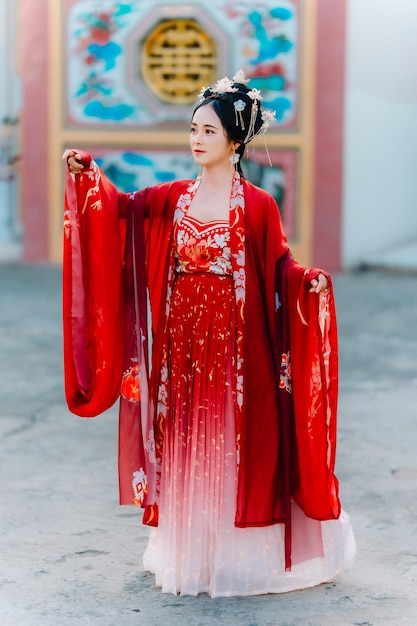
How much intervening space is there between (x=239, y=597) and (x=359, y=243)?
7.48 m

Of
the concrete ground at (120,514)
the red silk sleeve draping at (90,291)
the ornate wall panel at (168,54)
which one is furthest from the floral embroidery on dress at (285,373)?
the ornate wall panel at (168,54)

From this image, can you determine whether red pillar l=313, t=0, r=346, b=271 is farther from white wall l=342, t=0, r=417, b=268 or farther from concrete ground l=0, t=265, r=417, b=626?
A: concrete ground l=0, t=265, r=417, b=626

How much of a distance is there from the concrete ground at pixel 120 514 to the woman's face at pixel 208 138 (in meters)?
1.21

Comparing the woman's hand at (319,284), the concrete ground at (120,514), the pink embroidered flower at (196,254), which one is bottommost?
the concrete ground at (120,514)

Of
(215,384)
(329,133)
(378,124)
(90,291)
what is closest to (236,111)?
(90,291)

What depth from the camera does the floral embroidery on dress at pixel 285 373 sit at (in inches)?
121

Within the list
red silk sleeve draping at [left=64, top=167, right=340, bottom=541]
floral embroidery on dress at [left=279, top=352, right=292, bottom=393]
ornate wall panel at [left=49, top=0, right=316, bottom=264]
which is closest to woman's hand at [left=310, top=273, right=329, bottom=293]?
red silk sleeve draping at [left=64, top=167, right=340, bottom=541]

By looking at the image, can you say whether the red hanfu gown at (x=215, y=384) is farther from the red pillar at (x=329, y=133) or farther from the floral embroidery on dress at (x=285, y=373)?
the red pillar at (x=329, y=133)

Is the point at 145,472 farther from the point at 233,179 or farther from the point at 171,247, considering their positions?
the point at 233,179

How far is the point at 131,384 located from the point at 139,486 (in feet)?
0.95

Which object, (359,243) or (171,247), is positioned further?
(359,243)

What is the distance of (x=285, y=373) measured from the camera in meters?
3.09

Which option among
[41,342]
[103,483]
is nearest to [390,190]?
[41,342]

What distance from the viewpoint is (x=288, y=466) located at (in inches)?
121
